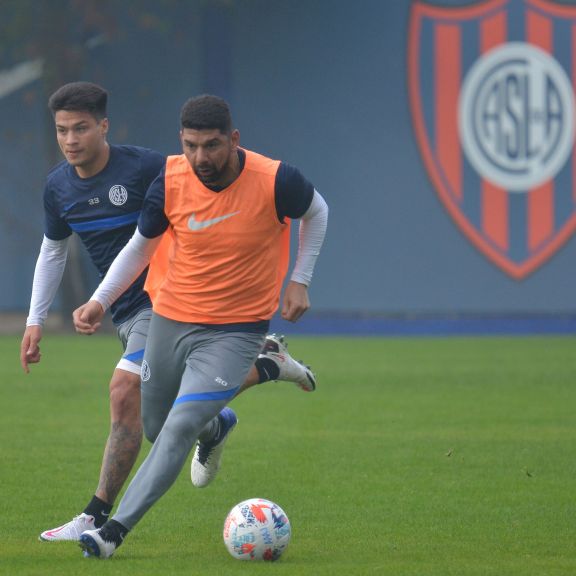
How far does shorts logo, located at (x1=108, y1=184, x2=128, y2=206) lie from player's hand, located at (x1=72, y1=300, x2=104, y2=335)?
2.99 ft

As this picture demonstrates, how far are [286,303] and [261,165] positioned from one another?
2.19 ft

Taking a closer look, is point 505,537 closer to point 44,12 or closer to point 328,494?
point 328,494

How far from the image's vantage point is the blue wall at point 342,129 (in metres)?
25.1

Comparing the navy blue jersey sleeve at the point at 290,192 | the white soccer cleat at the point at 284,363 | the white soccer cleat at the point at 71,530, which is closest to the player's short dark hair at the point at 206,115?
the navy blue jersey sleeve at the point at 290,192

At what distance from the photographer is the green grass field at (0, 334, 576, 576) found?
21.6ft

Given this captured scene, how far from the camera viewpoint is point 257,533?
6484 mm

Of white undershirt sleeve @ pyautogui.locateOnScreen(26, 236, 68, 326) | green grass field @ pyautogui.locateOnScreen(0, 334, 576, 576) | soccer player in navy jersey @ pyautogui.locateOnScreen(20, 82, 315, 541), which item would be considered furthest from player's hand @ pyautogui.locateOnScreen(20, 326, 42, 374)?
green grass field @ pyautogui.locateOnScreen(0, 334, 576, 576)

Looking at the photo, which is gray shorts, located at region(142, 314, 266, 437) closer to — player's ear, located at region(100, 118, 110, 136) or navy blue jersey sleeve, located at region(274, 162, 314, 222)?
navy blue jersey sleeve, located at region(274, 162, 314, 222)

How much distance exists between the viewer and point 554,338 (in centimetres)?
2364

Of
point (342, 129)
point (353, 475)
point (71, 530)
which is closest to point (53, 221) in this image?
point (71, 530)

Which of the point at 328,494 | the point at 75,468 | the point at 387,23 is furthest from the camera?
the point at 387,23

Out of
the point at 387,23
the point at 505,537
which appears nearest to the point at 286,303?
the point at 505,537

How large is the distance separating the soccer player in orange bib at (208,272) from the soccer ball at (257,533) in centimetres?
49

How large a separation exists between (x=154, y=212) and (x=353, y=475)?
11.6 feet
